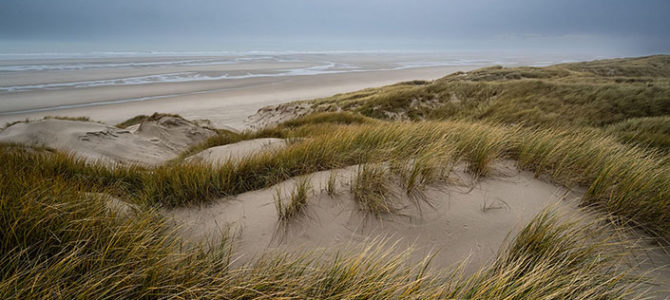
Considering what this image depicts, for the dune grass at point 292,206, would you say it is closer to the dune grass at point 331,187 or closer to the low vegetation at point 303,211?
the low vegetation at point 303,211

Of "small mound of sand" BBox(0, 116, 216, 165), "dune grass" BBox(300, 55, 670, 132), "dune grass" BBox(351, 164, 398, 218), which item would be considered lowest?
"small mound of sand" BBox(0, 116, 216, 165)

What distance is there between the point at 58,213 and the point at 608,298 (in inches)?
130

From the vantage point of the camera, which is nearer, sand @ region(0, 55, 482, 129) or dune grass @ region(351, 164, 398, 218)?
dune grass @ region(351, 164, 398, 218)

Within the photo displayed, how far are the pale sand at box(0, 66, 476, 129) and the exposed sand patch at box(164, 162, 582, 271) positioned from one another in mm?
12712

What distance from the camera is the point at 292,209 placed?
8.43ft

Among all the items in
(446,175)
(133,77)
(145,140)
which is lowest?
(145,140)

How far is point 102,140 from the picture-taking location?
746 centimetres

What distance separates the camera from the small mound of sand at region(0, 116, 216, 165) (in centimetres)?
674

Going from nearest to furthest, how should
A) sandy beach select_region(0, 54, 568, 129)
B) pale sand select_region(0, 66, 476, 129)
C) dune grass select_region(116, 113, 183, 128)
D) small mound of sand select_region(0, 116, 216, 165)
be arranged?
small mound of sand select_region(0, 116, 216, 165)
dune grass select_region(116, 113, 183, 128)
pale sand select_region(0, 66, 476, 129)
sandy beach select_region(0, 54, 568, 129)

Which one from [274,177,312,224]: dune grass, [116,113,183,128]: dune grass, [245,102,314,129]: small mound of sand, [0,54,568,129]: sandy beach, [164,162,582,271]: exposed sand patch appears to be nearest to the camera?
[164,162,582,271]: exposed sand patch

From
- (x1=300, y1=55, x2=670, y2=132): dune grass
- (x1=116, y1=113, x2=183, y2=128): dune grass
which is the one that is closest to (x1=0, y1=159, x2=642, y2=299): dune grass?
(x1=300, y1=55, x2=670, y2=132): dune grass

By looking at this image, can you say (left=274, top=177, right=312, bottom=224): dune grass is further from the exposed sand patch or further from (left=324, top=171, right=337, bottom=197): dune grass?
(left=324, top=171, right=337, bottom=197): dune grass

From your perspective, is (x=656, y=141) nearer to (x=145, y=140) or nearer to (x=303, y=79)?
(x=145, y=140)

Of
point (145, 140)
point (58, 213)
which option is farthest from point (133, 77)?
point (58, 213)
